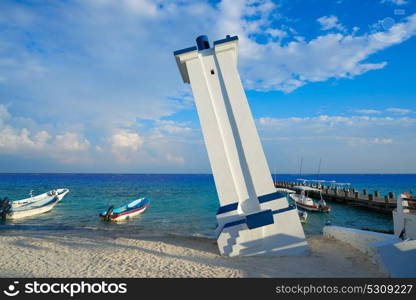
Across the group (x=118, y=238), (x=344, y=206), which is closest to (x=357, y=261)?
(x=118, y=238)

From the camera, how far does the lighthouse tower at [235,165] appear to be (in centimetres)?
812

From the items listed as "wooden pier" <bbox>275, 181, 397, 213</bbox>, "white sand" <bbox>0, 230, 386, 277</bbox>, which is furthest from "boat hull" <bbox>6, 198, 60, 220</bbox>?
"wooden pier" <bbox>275, 181, 397, 213</bbox>

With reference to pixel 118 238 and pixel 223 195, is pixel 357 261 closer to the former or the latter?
pixel 223 195

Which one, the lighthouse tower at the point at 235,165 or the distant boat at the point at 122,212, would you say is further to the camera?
the distant boat at the point at 122,212

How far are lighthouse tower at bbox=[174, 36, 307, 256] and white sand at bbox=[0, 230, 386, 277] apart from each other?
0.59 metres

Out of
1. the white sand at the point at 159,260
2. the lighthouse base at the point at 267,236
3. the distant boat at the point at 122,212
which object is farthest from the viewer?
the distant boat at the point at 122,212

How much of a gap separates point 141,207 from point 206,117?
17.5m

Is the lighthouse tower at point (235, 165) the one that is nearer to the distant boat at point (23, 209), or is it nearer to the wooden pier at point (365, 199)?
the distant boat at point (23, 209)

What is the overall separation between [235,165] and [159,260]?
384 centimetres

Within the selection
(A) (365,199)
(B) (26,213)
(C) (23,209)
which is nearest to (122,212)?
(B) (26,213)

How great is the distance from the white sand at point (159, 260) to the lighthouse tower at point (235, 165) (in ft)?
1.93

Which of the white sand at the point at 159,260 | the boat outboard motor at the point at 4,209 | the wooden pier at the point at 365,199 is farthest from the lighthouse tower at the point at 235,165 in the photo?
the wooden pier at the point at 365,199

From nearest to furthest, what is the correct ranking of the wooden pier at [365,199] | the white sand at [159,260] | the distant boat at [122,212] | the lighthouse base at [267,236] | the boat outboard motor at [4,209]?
the white sand at [159,260], the lighthouse base at [267,236], the distant boat at [122,212], the boat outboard motor at [4,209], the wooden pier at [365,199]

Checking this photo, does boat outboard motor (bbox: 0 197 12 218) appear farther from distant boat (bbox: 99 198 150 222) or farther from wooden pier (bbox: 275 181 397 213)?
wooden pier (bbox: 275 181 397 213)
